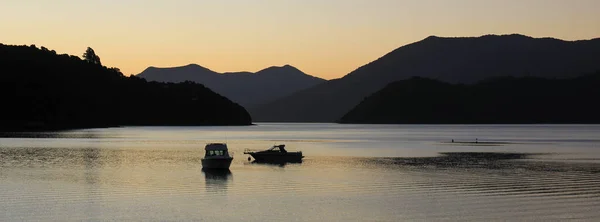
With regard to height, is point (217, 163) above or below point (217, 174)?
above

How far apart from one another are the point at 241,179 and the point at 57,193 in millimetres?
17735

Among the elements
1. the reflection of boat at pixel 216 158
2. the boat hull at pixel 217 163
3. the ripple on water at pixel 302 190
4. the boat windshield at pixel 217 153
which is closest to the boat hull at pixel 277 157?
the ripple on water at pixel 302 190

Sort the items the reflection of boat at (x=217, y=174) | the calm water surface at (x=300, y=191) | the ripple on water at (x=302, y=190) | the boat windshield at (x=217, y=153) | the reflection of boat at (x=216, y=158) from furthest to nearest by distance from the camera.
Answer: the boat windshield at (x=217, y=153) < the reflection of boat at (x=216, y=158) < the reflection of boat at (x=217, y=174) < the ripple on water at (x=302, y=190) < the calm water surface at (x=300, y=191)

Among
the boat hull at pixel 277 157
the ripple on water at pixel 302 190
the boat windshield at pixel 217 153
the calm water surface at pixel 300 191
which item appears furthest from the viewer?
the boat hull at pixel 277 157

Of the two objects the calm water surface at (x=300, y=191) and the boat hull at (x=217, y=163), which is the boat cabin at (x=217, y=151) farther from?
the calm water surface at (x=300, y=191)

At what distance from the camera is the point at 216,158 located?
7675 cm

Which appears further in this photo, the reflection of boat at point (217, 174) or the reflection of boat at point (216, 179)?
the reflection of boat at point (217, 174)

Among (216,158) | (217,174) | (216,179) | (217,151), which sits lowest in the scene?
(216,179)

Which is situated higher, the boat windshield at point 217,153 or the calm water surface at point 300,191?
the boat windshield at point 217,153

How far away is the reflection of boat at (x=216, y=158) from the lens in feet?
252

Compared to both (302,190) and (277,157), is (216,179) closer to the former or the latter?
(302,190)

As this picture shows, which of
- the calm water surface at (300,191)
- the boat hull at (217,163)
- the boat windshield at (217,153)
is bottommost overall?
Result: the calm water surface at (300,191)

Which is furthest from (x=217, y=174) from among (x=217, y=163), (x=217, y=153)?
(x=217, y=153)

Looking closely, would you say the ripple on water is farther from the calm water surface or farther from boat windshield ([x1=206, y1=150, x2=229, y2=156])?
boat windshield ([x1=206, y1=150, x2=229, y2=156])
